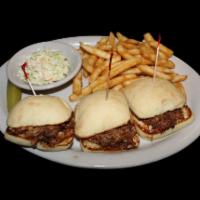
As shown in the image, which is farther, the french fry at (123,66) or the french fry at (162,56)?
the french fry at (162,56)

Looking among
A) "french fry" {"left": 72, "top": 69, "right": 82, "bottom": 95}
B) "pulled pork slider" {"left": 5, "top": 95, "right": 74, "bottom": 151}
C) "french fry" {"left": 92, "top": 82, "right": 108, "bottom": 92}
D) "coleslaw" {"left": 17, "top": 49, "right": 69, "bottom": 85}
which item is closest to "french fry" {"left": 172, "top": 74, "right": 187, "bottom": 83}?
"french fry" {"left": 92, "top": 82, "right": 108, "bottom": 92}

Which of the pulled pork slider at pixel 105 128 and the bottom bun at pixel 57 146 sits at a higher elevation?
the pulled pork slider at pixel 105 128

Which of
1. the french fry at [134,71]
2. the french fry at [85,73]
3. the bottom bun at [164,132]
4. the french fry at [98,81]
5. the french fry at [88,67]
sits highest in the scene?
the french fry at [134,71]

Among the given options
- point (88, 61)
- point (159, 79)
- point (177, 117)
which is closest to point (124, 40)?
point (88, 61)

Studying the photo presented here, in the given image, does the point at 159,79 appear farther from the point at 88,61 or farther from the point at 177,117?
the point at 88,61

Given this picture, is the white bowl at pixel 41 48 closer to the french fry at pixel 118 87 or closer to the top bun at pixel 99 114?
the french fry at pixel 118 87

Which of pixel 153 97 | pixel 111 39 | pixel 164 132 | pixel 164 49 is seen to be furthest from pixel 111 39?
pixel 164 132

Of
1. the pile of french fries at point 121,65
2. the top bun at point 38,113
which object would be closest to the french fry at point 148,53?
the pile of french fries at point 121,65
